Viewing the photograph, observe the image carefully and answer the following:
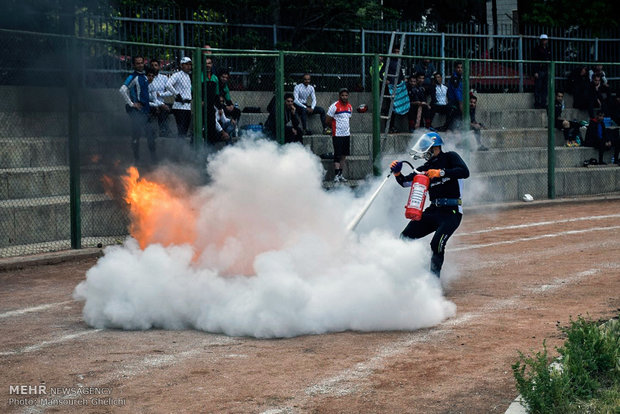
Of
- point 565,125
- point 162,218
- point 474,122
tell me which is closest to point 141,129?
point 162,218

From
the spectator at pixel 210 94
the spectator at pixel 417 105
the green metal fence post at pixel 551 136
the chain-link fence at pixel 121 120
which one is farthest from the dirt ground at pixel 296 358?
the green metal fence post at pixel 551 136

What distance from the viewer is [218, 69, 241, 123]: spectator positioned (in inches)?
635

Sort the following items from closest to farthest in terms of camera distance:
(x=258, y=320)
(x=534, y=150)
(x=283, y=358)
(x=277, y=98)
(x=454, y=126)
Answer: (x=283, y=358) < (x=258, y=320) < (x=277, y=98) < (x=454, y=126) < (x=534, y=150)

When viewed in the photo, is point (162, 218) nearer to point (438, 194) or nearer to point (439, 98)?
point (438, 194)

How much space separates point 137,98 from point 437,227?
607 centimetres

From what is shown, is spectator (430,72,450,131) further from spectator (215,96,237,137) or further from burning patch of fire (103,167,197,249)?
burning patch of fire (103,167,197,249)

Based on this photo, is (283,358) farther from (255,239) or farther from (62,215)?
(62,215)

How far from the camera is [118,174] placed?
14195mm

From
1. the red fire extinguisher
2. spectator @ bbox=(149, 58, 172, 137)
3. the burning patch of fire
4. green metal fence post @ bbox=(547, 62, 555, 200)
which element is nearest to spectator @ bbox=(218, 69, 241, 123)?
spectator @ bbox=(149, 58, 172, 137)

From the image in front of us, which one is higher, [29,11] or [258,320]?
[29,11]

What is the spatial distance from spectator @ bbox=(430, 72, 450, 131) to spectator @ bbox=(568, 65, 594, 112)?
16.8 feet

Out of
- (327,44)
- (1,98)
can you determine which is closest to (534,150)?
(327,44)

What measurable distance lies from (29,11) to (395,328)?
904 cm

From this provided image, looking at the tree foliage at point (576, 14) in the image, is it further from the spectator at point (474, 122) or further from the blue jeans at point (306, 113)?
the blue jeans at point (306, 113)
